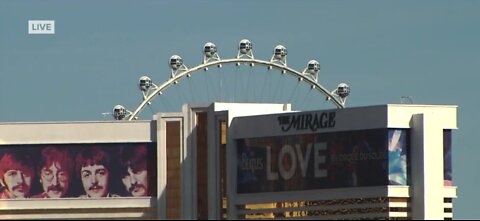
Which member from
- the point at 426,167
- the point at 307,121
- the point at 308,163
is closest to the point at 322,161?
the point at 308,163

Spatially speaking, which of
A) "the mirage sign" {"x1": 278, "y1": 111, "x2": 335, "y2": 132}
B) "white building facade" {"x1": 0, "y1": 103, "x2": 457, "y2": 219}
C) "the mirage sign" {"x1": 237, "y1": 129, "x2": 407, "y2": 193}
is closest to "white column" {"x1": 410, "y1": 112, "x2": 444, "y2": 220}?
"white building facade" {"x1": 0, "y1": 103, "x2": 457, "y2": 219}

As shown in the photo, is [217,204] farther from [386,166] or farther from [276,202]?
[386,166]

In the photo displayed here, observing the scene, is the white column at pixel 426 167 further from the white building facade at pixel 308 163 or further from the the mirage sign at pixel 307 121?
the the mirage sign at pixel 307 121

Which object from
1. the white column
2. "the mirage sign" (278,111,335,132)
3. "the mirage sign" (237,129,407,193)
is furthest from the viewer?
"the mirage sign" (278,111,335,132)

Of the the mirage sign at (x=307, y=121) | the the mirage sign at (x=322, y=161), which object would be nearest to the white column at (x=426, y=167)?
the the mirage sign at (x=322, y=161)

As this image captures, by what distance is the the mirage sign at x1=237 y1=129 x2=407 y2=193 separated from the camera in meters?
184

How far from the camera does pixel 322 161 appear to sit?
190 m

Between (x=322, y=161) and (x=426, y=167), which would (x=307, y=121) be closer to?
(x=322, y=161)

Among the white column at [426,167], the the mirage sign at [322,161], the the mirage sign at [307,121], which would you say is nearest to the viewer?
the white column at [426,167]

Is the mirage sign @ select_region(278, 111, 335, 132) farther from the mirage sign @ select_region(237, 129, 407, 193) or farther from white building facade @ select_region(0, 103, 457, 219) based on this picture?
the mirage sign @ select_region(237, 129, 407, 193)

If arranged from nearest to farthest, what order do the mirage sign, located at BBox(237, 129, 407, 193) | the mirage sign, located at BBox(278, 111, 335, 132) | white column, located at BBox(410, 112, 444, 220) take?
white column, located at BBox(410, 112, 444, 220)
the mirage sign, located at BBox(237, 129, 407, 193)
the mirage sign, located at BBox(278, 111, 335, 132)

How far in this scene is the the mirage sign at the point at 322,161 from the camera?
605ft

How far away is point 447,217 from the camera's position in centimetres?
18575

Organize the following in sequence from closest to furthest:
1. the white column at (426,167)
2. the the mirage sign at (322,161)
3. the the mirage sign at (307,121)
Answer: the white column at (426,167)
the the mirage sign at (322,161)
the the mirage sign at (307,121)
